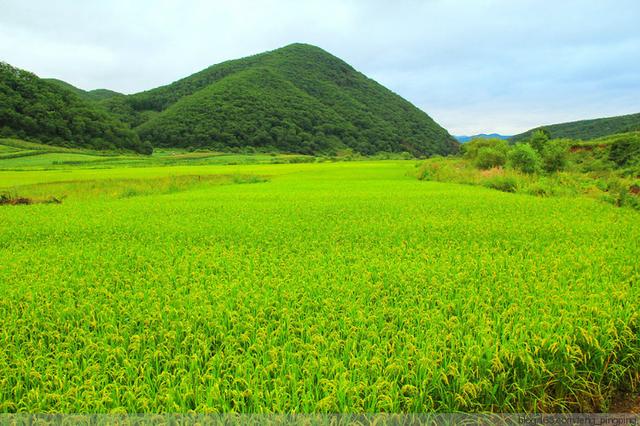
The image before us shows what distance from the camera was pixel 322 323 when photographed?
12.5 ft

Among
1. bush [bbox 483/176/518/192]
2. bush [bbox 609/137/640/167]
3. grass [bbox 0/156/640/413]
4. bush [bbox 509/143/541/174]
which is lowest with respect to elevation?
grass [bbox 0/156/640/413]

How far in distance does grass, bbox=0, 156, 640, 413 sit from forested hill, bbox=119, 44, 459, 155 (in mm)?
73660

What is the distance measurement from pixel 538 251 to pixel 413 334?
4.43m

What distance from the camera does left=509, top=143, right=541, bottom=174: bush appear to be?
946 inches

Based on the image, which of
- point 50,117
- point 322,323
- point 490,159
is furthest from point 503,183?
point 50,117

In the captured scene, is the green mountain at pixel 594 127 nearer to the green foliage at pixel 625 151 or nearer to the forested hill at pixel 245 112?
the forested hill at pixel 245 112

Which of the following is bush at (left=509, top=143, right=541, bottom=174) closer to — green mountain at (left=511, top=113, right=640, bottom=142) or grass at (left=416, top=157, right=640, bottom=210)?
grass at (left=416, top=157, right=640, bottom=210)

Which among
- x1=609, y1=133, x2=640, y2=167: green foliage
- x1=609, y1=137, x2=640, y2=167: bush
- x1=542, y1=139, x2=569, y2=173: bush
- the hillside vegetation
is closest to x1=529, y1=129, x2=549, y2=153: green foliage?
the hillside vegetation

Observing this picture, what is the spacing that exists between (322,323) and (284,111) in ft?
302

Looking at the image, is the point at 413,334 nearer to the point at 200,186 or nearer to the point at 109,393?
the point at 109,393

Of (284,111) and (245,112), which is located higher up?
(284,111)

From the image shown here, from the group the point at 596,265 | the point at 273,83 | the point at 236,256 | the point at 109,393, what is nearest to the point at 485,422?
the point at 109,393

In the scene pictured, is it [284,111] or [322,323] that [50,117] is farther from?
[322,323]

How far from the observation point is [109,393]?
2744mm
